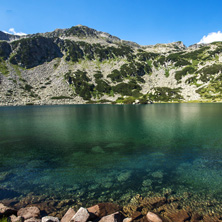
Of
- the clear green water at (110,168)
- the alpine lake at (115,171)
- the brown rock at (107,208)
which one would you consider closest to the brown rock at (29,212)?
the alpine lake at (115,171)

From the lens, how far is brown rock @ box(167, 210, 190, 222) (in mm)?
10039

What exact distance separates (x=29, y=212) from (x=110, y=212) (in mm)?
5377

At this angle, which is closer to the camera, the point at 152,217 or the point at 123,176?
the point at 152,217

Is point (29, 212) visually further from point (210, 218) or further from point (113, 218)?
point (210, 218)

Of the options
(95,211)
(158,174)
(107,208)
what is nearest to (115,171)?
(158,174)

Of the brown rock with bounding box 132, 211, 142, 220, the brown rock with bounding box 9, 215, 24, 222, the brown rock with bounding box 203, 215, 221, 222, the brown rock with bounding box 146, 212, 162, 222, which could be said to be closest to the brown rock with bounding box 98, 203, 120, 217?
the brown rock with bounding box 132, 211, 142, 220

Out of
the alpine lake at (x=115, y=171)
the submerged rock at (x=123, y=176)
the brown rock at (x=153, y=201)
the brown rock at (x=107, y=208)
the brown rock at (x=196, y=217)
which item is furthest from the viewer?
the submerged rock at (x=123, y=176)

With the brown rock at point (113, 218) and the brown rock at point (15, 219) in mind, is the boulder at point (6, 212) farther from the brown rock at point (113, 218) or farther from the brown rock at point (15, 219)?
the brown rock at point (113, 218)

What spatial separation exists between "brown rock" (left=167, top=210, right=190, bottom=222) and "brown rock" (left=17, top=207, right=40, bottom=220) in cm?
874

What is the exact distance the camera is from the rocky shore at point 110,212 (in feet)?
31.1

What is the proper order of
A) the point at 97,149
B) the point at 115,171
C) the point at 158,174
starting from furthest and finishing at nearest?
1. the point at 97,149
2. the point at 115,171
3. the point at 158,174

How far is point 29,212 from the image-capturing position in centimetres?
1032

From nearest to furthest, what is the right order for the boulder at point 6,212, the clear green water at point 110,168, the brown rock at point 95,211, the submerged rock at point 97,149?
the boulder at point 6,212 < the brown rock at point 95,211 < the clear green water at point 110,168 < the submerged rock at point 97,149

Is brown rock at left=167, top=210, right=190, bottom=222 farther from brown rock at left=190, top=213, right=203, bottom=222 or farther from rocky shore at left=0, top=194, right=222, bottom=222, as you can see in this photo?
brown rock at left=190, top=213, right=203, bottom=222
